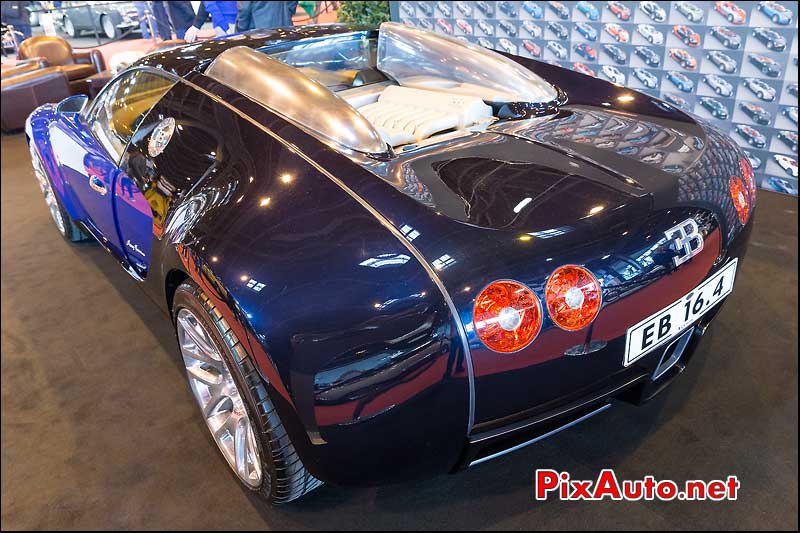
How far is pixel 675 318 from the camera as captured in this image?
1392 millimetres

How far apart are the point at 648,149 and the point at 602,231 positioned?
45 centimetres

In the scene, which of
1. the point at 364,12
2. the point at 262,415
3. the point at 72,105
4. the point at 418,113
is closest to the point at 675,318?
the point at 262,415

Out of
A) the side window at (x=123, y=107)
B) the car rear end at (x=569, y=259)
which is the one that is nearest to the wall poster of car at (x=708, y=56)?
the car rear end at (x=569, y=259)

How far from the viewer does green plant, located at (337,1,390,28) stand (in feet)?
19.0

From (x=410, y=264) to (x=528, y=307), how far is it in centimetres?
25

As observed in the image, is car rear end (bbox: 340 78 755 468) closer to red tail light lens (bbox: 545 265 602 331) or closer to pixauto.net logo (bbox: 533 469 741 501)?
red tail light lens (bbox: 545 265 602 331)

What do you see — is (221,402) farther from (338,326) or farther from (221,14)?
(221,14)

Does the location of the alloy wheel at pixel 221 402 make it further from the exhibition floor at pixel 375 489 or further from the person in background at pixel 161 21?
the person in background at pixel 161 21

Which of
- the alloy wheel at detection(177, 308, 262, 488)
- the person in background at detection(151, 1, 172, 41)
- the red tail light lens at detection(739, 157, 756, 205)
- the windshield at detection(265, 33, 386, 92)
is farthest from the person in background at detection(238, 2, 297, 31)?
the red tail light lens at detection(739, 157, 756, 205)

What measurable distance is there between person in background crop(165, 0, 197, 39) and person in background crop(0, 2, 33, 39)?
1398 mm

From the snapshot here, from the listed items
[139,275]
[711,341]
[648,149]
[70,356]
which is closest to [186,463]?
[139,275]

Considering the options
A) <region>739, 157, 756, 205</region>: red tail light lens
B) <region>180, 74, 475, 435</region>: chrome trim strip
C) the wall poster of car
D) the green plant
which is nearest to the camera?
<region>180, 74, 475, 435</region>: chrome trim strip

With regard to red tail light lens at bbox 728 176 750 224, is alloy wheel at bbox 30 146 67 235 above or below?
below

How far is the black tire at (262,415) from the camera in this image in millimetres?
1319
